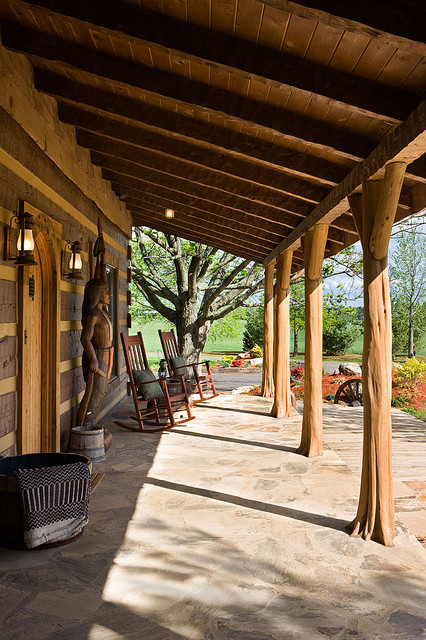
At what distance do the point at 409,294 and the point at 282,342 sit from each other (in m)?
11.7

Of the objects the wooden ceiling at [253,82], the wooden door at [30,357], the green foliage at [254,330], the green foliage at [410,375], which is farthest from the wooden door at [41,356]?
the green foliage at [254,330]

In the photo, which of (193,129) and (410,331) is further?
(410,331)

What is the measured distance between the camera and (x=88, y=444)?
15.0ft

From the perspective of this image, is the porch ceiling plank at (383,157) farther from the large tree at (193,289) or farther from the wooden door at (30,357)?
the large tree at (193,289)

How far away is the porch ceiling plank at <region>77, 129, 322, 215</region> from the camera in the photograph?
15.9ft

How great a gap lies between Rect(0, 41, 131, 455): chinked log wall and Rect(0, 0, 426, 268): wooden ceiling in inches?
9.3

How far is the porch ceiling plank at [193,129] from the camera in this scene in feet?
12.1

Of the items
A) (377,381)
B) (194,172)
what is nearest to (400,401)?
(194,172)

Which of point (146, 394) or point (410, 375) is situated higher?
point (146, 394)

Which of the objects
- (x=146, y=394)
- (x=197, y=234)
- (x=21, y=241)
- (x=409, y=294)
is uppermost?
(x=197, y=234)

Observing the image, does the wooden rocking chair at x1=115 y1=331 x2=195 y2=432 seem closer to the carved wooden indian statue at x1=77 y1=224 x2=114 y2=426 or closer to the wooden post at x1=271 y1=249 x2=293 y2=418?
the carved wooden indian statue at x1=77 y1=224 x2=114 y2=426

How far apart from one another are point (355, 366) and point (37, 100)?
9675mm

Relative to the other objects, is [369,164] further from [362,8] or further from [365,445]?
[365,445]

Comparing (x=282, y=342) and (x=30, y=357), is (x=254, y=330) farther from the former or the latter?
(x=30, y=357)
